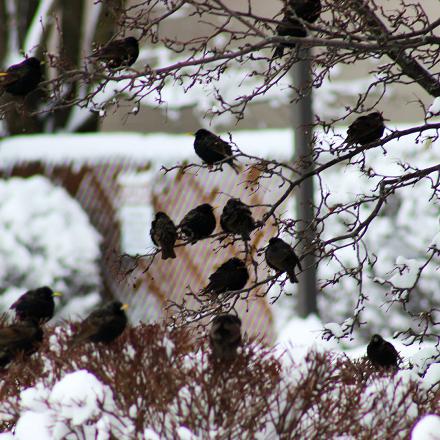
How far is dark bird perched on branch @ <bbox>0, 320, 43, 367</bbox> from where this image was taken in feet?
10.5

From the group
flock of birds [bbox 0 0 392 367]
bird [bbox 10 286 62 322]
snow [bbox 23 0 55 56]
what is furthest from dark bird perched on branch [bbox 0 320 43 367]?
snow [bbox 23 0 55 56]

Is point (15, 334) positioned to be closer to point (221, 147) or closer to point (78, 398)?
point (78, 398)

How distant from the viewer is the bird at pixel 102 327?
3.05 meters

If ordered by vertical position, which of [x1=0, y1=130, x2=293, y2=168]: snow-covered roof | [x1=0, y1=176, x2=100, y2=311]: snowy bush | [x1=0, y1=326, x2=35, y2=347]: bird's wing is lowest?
[x1=0, y1=326, x2=35, y2=347]: bird's wing

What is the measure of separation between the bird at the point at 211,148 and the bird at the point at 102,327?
32.9 inches

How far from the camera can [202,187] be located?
30.5 feet

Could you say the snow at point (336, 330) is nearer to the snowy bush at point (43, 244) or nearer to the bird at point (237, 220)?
the bird at point (237, 220)

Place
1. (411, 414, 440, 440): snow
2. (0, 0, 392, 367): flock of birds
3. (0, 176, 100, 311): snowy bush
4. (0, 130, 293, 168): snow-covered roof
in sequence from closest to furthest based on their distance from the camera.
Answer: (411, 414, 440, 440): snow
(0, 0, 392, 367): flock of birds
(0, 176, 100, 311): snowy bush
(0, 130, 293, 168): snow-covered roof

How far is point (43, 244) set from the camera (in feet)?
27.3

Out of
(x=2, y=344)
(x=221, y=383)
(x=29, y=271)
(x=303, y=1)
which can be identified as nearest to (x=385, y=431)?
(x=221, y=383)

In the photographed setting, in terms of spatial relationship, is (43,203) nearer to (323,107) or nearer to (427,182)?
(427,182)

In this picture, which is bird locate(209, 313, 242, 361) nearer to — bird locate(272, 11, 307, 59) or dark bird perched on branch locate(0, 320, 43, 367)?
dark bird perched on branch locate(0, 320, 43, 367)

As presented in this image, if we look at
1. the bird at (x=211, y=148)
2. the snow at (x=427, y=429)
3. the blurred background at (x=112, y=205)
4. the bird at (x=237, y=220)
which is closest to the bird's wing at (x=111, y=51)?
the bird at (x=211, y=148)

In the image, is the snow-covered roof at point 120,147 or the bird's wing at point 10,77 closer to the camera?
the bird's wing at point 10,77
